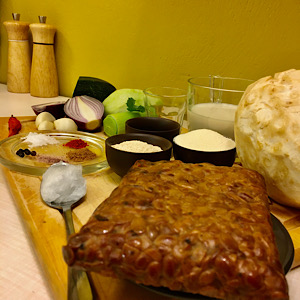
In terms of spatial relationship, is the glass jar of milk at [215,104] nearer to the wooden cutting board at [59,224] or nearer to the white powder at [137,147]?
the white powder at [137,147]

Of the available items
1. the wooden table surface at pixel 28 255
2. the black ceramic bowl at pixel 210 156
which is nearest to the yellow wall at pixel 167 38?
the black ceramic bowl at pixel 210 156

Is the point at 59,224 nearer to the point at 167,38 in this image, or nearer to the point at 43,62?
the point at 167,38

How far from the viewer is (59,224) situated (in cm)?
82

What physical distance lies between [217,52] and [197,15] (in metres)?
0.22

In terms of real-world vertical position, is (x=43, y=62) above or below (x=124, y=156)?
above

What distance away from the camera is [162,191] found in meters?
0.67

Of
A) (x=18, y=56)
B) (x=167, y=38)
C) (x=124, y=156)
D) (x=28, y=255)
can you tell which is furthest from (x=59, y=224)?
(x=18, y=56)

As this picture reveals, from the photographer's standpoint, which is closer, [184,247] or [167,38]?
[184,247]

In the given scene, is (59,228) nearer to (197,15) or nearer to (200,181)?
(200,181)

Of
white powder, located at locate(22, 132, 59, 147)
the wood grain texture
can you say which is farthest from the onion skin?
the wood grain texture

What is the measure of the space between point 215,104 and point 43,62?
1.43 m

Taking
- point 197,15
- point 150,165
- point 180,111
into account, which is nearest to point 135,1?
point 197,15

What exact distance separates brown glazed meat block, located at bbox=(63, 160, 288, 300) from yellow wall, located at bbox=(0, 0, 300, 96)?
0.99 m

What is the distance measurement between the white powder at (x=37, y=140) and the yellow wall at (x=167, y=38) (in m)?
0.80
